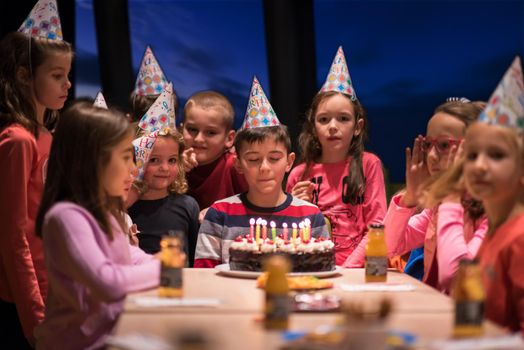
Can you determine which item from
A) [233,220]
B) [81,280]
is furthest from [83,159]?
[233,220]

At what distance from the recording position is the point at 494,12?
777 centimetres

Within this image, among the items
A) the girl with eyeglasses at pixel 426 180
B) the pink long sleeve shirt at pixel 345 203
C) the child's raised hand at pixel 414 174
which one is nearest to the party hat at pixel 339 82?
the pink long sleeve shirt at pixel 345 203

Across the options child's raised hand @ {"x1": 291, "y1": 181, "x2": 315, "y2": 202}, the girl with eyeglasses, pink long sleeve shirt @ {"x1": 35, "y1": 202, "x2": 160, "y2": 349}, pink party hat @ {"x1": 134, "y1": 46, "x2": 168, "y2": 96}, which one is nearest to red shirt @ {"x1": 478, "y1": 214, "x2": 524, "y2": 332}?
the girl with eyeglasses

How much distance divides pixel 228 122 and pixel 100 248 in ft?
6.34

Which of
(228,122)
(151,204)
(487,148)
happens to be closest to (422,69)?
(228,122)

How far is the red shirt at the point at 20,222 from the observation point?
10.3 feet

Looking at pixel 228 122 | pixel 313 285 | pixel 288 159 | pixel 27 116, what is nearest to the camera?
pixel 313 285

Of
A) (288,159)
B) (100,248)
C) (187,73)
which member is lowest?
(100,248)

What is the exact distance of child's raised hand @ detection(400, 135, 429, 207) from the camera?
127 inches

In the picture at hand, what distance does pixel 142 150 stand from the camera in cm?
386

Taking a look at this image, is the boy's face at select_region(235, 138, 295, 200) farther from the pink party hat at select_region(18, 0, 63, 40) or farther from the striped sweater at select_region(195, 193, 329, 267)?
the pink party hat at select_region(18, 0, 63, 40)

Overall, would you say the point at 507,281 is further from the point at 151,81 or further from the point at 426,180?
the point at 151,81

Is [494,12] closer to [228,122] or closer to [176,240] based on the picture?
[228,122]

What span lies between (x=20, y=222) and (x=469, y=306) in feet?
6.17
